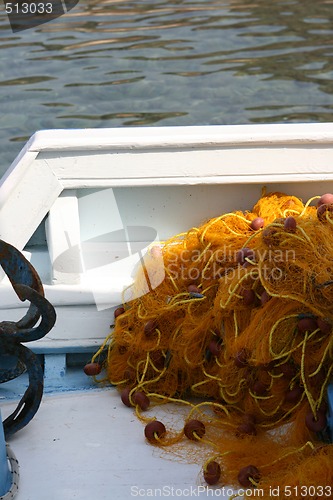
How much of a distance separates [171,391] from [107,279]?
558mm

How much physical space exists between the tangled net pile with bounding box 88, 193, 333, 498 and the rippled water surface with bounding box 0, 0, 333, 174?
466 cm

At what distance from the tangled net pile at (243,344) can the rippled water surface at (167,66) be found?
4.66 meters

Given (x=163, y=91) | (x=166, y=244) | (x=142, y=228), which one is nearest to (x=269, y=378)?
(x=166, y=244)

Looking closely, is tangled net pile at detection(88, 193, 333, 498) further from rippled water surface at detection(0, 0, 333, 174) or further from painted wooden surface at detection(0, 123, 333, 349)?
rippled water surface at detection(0, 0, 333, 174)

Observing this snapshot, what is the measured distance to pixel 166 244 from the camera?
10.4 feet

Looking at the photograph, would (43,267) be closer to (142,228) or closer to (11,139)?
(142,228)

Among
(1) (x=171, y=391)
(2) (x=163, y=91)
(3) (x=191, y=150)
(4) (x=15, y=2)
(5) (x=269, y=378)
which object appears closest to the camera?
(5) (x=269, y=378)

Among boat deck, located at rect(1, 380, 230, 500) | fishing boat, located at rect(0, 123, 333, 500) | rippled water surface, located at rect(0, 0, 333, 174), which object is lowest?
rippled water surface, located at rect(0, 0, 333, 174)

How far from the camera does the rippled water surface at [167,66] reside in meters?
8.12

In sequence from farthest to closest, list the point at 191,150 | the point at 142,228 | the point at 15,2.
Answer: the point at 15,2
the point at 142,228
the point at 191,150

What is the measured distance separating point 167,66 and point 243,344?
6.61m

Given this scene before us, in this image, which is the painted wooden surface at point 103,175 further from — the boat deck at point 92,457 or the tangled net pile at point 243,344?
the boat deck at point 92,457

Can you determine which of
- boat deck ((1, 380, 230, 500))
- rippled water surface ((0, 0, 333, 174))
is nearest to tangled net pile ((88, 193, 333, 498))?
boat deck ((1, 380, 230, 500))

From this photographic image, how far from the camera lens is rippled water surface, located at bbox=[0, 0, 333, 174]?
8117mm
